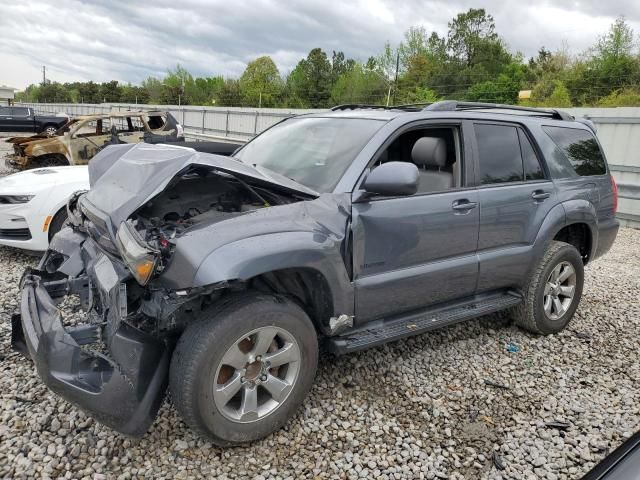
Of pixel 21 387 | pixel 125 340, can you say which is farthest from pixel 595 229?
pixel 21 387

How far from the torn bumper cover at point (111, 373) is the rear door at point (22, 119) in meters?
23.2

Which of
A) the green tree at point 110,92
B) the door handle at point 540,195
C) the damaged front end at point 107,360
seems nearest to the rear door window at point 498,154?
the door handle at point 540,195

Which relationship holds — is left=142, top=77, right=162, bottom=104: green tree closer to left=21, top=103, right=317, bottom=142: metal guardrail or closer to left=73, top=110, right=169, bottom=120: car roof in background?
left=21, top=103, right=317, bottom=142: metal guardrail

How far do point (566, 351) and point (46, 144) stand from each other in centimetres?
1031

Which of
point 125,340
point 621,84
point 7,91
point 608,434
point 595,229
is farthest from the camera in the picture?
point 7,91

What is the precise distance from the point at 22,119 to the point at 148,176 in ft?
75.8

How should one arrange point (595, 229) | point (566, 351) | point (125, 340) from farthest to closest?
point (595, 229), point (566, 351), point (125, 340)

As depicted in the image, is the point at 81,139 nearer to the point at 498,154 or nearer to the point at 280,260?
the point at 498,154

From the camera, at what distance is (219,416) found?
2352 mm

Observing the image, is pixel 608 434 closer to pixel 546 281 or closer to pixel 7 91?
pixel 546 281

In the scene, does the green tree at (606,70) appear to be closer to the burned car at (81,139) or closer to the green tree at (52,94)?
the burned car at (81,139)

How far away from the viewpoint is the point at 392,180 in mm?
2680

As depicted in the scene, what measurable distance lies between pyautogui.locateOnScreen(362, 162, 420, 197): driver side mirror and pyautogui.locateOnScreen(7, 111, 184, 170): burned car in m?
8.05

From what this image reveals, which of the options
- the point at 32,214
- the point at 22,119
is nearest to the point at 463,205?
the point at 32,214
